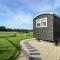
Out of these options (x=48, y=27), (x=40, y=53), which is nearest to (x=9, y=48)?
(x=40, y=53)

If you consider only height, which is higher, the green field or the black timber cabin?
the black timber cabin

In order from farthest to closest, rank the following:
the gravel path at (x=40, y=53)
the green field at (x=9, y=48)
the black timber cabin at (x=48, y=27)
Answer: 1. the black timber cabin at (x=48, y=27)
2. the green field at (x=9, y=48)
3. the gravel path at (x=40, y=53)

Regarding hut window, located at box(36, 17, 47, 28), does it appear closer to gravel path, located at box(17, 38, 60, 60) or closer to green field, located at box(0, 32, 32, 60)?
green field, located at box(0, 32, 32, 60)

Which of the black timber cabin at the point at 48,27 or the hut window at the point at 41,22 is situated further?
the hut window at the point at 41,22

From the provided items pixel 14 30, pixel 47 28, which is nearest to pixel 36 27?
pixel 47 28

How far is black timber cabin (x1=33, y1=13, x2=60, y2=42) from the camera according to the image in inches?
582

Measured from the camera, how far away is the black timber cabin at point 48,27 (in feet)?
48.5

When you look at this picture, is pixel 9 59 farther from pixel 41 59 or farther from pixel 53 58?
pixel 53 58

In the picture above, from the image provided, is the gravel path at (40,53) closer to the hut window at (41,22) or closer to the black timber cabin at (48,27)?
the black timber cabin at (48,27)

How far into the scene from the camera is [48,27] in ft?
50.6

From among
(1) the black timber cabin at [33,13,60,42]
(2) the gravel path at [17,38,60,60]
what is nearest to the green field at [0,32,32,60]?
(2) the gravel path at [17,38,60,60]

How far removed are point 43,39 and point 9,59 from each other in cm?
930

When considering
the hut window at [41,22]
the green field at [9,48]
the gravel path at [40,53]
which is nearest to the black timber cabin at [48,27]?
the hut window at [41,22]

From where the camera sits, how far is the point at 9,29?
140 feet
